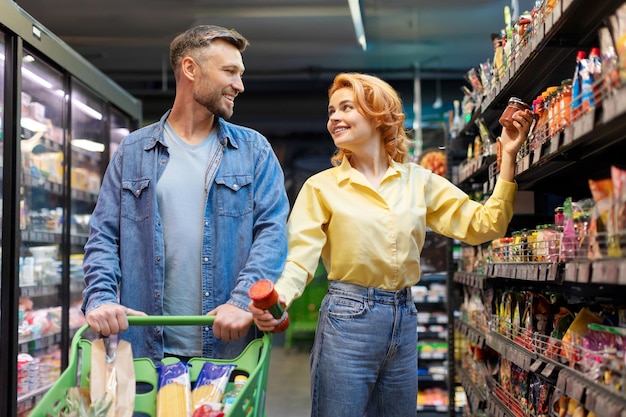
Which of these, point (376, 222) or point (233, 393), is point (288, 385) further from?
point (233, 393)

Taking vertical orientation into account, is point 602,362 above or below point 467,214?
below

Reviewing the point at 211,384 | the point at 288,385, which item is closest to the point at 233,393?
the point at 211,384

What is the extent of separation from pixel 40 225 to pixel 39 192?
0.83 ft

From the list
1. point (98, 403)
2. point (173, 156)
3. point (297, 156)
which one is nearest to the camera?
point (98, 403)

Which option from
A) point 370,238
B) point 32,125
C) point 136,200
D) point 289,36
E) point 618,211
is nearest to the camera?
point 618,211

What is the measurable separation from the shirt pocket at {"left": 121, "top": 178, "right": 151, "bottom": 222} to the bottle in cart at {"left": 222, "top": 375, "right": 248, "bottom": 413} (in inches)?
26.0

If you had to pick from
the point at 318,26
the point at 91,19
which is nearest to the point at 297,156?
the point at 318,26

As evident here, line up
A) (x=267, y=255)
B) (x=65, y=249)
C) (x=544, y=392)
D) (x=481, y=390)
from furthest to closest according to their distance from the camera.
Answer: (x=65, y=249) → (x=481, y=390) → (x=544, y=392) → (x=267, y=255)

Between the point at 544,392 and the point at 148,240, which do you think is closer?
the point at 148,240

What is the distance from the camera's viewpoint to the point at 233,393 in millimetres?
2006

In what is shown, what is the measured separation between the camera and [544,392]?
106 inches

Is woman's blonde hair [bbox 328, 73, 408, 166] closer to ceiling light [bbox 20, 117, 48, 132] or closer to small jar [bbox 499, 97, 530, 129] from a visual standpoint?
small jar [bbox 499, 97, 530, 129]

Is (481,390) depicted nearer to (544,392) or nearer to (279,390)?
(544,392)

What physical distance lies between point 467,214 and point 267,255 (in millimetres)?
843
